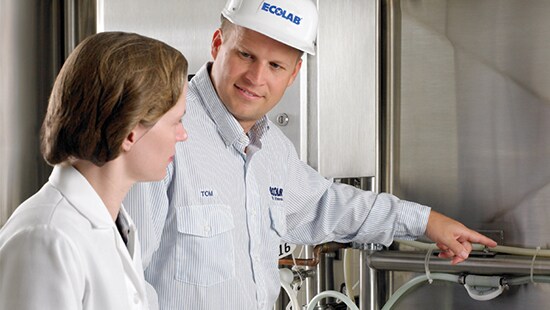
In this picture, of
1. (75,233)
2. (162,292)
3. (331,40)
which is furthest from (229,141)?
(75,233)

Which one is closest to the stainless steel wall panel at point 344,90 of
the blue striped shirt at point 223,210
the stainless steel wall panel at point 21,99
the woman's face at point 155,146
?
the blue striped shirt at point 223,210

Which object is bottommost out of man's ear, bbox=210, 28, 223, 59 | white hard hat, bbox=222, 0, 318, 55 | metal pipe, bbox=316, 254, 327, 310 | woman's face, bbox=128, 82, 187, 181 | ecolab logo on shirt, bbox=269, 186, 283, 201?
metal pipe, bbox=316, 254, 327, 310

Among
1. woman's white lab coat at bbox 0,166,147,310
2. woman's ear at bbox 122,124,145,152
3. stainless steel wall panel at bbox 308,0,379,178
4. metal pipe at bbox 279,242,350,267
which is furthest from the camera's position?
metal pipe at bbox 279,242,350,267

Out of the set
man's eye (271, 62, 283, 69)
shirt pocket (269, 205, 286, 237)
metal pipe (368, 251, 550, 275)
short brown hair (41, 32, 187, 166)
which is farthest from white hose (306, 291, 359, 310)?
short brown hair (41, 32, 187, 166)

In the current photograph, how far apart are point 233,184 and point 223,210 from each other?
68 mm

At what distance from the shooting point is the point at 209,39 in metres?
2.09

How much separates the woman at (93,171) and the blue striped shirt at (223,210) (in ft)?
1.13

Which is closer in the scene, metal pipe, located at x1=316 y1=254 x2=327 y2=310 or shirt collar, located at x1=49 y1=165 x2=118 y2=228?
shirt collar, located at x1=49 y1=165 x2=118 y2=228

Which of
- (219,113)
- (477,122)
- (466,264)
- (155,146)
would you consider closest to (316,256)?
(466,264)

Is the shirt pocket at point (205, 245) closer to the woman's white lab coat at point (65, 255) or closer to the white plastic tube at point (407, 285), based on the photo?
the woman's white lab coat at point (65, 255)

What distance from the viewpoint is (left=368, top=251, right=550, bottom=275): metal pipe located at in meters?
2.03

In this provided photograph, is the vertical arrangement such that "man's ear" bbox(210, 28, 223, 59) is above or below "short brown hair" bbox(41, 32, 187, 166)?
above

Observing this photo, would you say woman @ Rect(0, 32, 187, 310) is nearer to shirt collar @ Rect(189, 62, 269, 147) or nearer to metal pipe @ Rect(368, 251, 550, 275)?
shirt collar @ Rect(189, 62, 269, 147)

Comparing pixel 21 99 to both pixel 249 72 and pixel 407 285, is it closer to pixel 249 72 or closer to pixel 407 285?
pixel 249 72
